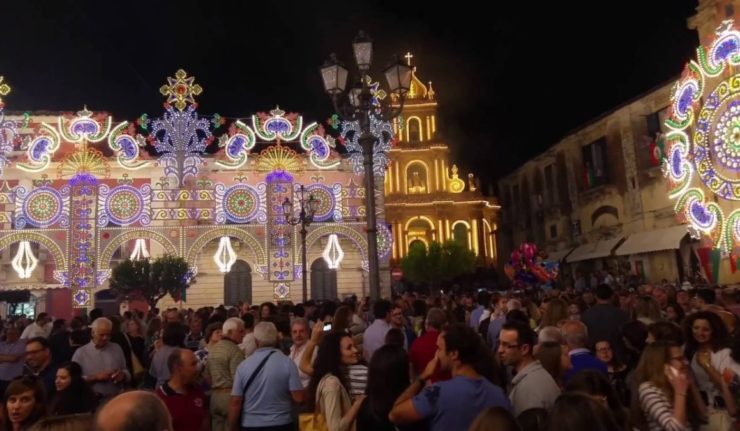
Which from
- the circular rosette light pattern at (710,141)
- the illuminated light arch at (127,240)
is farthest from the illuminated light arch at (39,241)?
the circular rosette light pattern at (710,141)

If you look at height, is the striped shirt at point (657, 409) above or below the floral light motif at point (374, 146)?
below

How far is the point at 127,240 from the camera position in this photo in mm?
27922

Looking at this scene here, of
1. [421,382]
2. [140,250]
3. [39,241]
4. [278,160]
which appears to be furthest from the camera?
[140,250]

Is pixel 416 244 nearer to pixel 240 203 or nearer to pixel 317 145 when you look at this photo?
pixel 317 145

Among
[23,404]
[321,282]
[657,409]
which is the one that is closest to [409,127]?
[321,282]

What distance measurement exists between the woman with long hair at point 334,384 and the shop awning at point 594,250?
3025 centimetres

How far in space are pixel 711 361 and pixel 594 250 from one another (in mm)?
30915

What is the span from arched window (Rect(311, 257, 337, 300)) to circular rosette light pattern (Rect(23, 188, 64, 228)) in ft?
42.2

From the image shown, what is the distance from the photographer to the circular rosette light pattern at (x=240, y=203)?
92.4 feet

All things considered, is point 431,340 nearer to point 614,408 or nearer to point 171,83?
point 614,408

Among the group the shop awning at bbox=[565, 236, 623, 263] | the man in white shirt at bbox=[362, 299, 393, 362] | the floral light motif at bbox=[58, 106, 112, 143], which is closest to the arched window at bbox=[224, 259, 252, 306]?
the floral light motif at bbox=[58, 106, 112, 143]

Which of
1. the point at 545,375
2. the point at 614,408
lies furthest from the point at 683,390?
the point at 545,375

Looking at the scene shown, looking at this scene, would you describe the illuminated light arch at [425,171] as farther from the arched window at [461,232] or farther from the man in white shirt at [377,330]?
the man in white shirt at [377,330]

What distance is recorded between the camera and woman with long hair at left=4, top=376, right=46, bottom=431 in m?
4.25
